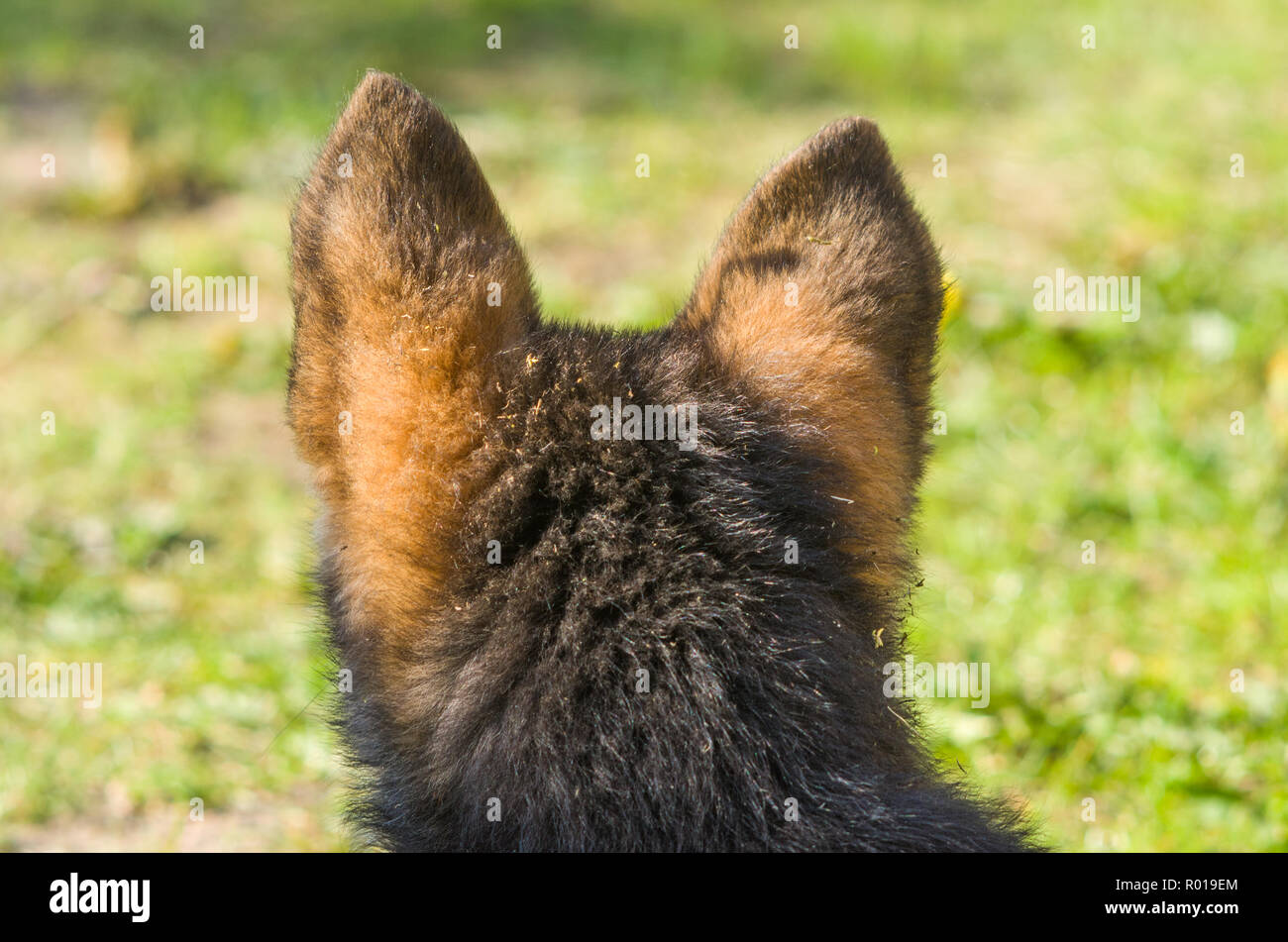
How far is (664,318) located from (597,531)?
202 inches

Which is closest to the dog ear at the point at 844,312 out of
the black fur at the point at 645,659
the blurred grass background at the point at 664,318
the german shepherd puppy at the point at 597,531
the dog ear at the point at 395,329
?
the german shepherd puppy at the point at 597,531

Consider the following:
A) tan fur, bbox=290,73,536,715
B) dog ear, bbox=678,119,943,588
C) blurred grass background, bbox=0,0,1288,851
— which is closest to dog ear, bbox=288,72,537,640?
tan fur, bbox=290,73,536,715

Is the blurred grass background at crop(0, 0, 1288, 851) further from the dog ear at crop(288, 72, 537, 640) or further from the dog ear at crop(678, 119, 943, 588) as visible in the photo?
the dog ear at crop(678, 119, 943, 588)

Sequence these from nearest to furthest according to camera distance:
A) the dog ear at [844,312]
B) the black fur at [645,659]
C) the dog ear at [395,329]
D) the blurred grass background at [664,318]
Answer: the black fur at [645,659]
the dog ear at [395,329]
the dog ear at [844,312]
the blurred grass background at [664,318]

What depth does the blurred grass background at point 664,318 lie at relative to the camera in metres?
5.49

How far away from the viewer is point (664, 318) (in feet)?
25.6

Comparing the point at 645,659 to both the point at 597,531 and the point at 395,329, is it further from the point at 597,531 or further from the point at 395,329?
the point at 395,329

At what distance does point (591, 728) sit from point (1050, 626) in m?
4.13

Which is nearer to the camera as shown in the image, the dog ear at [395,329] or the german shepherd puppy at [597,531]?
the german shepherd puppy at [597,531]

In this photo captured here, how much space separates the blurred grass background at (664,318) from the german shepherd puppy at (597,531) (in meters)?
0.99

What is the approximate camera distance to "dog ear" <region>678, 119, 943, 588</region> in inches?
124

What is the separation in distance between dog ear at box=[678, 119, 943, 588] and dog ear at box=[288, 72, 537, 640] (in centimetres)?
54

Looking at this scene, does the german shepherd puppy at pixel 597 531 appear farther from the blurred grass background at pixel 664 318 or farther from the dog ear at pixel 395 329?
the blurred grass background at pixel 664 318

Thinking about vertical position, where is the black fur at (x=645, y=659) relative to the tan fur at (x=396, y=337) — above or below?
below
